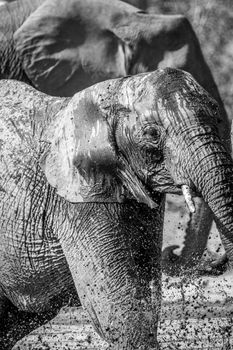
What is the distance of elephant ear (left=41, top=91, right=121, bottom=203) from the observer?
4047 millimetres

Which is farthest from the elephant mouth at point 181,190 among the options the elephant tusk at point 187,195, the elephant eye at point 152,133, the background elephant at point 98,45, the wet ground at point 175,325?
the background elephant at point 98,45

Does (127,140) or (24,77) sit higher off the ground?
(127,140)

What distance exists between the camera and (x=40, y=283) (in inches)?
174

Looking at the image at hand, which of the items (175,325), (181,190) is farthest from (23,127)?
(175,325)

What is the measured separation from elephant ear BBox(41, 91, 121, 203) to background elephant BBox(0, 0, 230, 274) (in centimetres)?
453

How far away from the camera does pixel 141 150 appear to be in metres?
3.96

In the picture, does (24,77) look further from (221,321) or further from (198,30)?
(221,321)

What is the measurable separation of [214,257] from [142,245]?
3.42m

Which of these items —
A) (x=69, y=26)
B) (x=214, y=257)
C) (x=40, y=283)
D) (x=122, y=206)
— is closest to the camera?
(x=122, y=206)

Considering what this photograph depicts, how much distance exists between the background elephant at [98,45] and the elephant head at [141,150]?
457 centimetres

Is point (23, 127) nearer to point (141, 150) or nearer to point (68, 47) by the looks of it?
point (141, 150)

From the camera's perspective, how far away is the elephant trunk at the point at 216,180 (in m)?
3.64

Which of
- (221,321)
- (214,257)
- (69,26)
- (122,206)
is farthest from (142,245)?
(69,26)

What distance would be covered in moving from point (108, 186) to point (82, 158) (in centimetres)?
14
